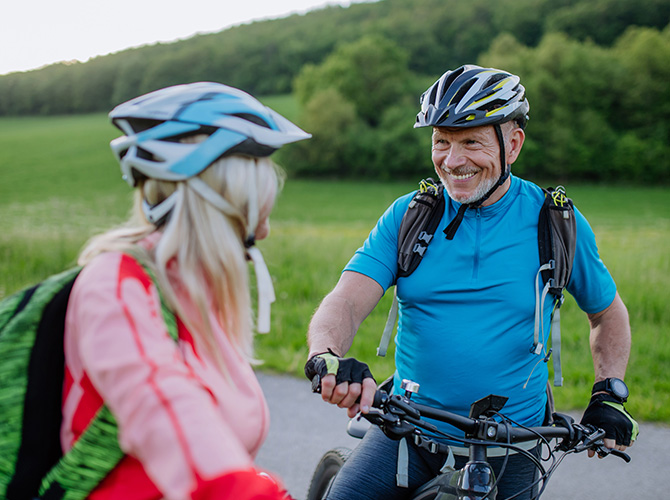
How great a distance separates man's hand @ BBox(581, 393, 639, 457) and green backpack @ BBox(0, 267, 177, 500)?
1.80 metres

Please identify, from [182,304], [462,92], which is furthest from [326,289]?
[182,304]

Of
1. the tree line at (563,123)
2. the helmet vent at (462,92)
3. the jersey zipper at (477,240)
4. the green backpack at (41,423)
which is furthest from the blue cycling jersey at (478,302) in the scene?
the tree line at (563,123)

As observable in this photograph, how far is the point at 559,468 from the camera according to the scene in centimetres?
409

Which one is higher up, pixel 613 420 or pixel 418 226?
pixel 418 226

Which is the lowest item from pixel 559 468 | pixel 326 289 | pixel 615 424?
pixel 559 468

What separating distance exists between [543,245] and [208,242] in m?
1.64

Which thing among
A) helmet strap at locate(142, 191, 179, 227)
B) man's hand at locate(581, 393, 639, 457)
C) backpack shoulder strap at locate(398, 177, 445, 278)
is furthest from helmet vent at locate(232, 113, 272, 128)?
man's hand at locate(581, 393, 639, 457)

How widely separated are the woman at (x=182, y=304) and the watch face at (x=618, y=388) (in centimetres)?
154

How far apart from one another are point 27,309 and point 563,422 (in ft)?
6.27

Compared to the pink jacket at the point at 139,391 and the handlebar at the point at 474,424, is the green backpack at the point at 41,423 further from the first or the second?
the handlebar at the point at 474,424

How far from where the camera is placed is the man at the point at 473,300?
8.01 ft

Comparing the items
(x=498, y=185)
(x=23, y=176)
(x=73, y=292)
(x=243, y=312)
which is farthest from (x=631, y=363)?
(x=23, y=176)

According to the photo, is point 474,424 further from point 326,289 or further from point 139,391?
point 326,289

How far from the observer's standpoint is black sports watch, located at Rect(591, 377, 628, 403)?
237 cm
